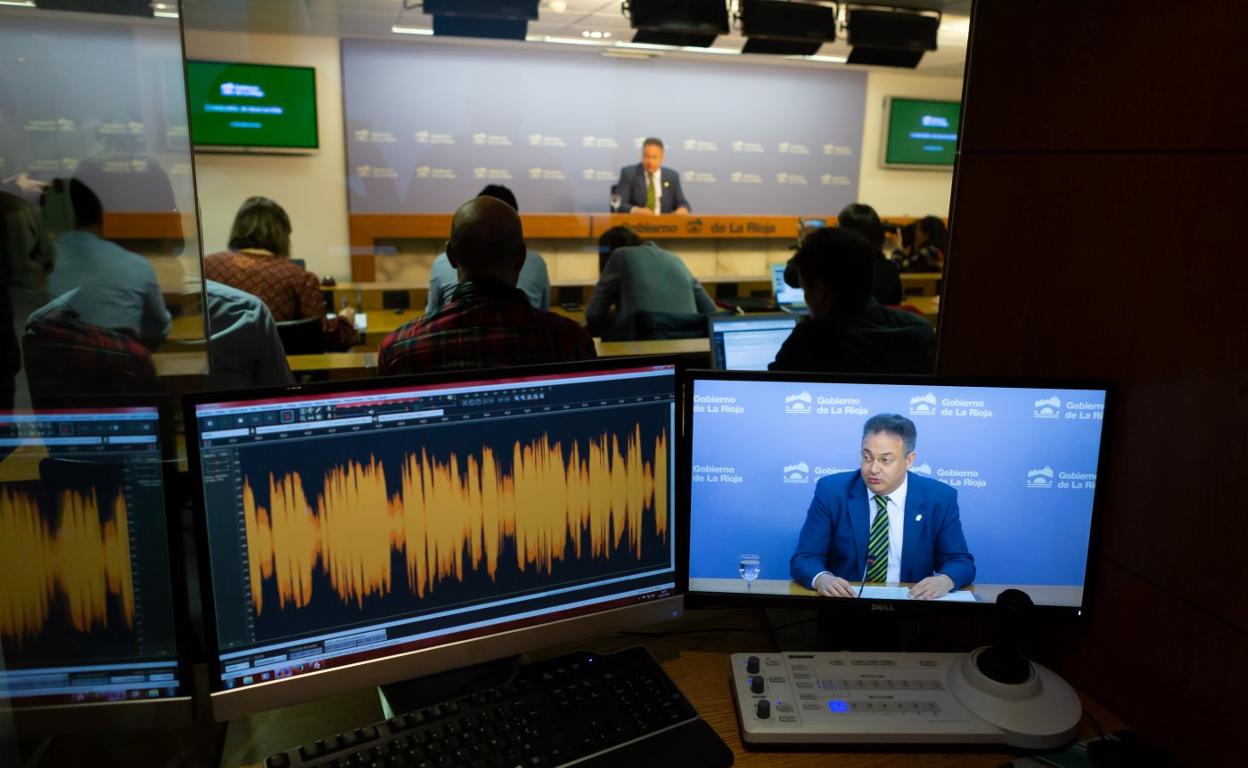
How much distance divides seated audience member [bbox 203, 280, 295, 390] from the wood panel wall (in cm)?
242

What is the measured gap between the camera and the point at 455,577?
1.08 meters

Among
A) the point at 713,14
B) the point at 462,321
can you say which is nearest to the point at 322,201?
the point at 713,14

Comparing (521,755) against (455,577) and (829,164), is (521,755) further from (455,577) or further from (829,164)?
(829,164)

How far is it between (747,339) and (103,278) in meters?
1.93

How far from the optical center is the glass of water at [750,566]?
1222 millimetres

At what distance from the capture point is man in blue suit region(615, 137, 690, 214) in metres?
7.42

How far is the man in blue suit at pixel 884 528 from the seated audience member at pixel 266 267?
3099mm

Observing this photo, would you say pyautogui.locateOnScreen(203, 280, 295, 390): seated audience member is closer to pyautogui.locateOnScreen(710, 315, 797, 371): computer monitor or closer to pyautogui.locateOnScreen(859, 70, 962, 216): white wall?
pyautogui.locateOnScreen(710, 315, 797, 371): computer monitor

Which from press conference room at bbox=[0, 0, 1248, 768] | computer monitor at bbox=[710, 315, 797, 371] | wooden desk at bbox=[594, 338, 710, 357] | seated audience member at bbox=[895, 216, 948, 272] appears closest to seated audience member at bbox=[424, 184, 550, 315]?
wooden desk at bbox=[594, 338, 710, 357]

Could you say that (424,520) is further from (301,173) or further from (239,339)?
(301,173)

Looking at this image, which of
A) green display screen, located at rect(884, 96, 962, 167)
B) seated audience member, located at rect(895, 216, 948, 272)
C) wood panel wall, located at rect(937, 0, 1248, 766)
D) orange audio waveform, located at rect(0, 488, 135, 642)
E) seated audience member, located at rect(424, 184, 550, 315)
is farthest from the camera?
green display screen, located at rect(884, 96, 962, 167)

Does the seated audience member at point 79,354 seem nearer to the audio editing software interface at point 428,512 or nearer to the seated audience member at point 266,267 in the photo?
the audio editing software interface at point 428,512

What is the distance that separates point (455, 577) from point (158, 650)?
1.10 feet

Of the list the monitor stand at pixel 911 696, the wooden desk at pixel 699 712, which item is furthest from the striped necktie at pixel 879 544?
the wooden desk at pixel 699 712
